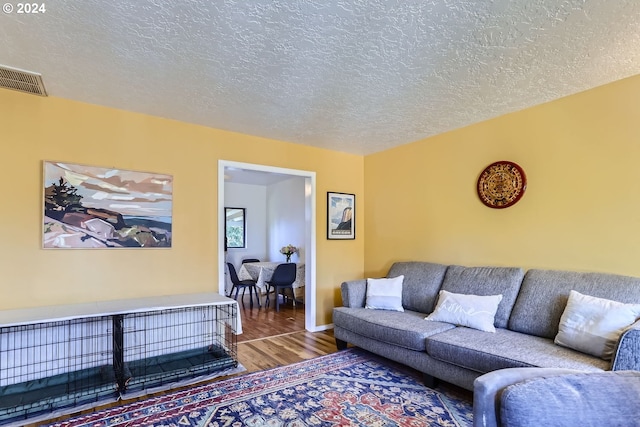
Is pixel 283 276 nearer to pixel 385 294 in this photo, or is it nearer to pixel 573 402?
pixel 385 294

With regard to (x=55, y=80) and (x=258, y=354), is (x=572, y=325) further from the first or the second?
(x=55, y=80)

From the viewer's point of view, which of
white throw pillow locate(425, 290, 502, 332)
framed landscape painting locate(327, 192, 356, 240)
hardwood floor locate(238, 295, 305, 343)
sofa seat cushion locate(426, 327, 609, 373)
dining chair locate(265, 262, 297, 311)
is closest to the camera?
sofa seat cushion locate(426, 327, 609, 373)

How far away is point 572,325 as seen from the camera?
2174mm

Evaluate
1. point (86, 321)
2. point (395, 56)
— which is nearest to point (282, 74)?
point (395, 56)

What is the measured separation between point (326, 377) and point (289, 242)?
378cm

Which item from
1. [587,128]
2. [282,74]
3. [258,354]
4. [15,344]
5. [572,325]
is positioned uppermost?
[282,74]

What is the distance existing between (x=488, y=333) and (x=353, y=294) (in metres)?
1.36

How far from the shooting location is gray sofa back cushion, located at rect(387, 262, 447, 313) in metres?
3.27

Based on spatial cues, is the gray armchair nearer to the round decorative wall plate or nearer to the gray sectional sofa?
the gray sectional sofa

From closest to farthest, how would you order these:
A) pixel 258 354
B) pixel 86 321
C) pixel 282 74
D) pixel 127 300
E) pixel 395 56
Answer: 1. pixel 395 56
2. pixel 282 74
3. pixel 86 321
4. pixel 127 300
5. pixel 258 354

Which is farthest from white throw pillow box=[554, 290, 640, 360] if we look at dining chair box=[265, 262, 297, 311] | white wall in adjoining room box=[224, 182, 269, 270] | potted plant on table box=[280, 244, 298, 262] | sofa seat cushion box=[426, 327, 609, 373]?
white wall in adjoining room box=[224, 182, 269, 270]

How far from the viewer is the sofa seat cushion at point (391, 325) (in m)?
2.62

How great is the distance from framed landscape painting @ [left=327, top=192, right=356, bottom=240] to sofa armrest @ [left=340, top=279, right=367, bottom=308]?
0.95m

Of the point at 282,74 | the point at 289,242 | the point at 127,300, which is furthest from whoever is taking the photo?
the point at 289,242
